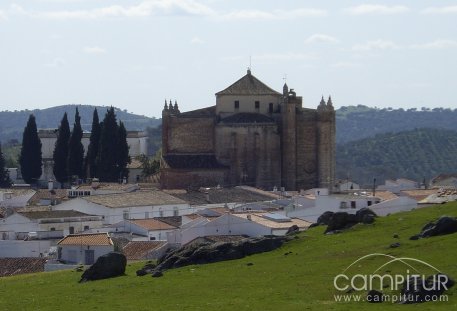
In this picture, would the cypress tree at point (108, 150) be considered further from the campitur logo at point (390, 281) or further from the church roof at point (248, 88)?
the campitur logo at point (390, 281)

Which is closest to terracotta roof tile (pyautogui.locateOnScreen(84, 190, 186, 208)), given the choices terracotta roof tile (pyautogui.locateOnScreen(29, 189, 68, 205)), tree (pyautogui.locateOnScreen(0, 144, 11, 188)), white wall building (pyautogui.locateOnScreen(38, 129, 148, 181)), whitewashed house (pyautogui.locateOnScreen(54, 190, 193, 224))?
whitewashed house (pyautogui.locateOnScreen(54, 190, 193, 224))

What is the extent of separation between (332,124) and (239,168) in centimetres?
789

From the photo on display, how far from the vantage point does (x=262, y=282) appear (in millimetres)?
47875

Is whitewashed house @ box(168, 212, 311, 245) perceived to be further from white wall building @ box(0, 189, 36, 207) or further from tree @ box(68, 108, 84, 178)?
tree @ box(68, 108, 84, 178)

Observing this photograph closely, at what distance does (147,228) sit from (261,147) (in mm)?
36287

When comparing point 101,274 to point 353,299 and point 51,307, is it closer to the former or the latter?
point 51,307

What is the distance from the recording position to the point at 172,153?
120 m

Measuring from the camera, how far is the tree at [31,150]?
4710 inches

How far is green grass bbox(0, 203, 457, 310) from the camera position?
43.6 meters

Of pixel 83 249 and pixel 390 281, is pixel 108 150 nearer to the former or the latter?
pixel 83 249

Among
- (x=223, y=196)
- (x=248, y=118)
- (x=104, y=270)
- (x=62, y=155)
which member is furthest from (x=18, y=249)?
(x=248, y=118)

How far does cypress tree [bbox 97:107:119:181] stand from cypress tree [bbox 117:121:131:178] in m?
0.30

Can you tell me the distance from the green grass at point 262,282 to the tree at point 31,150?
59953 mm

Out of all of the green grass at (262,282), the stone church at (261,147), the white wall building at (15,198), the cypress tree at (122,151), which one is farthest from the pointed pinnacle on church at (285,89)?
the green grass at (262,282)
